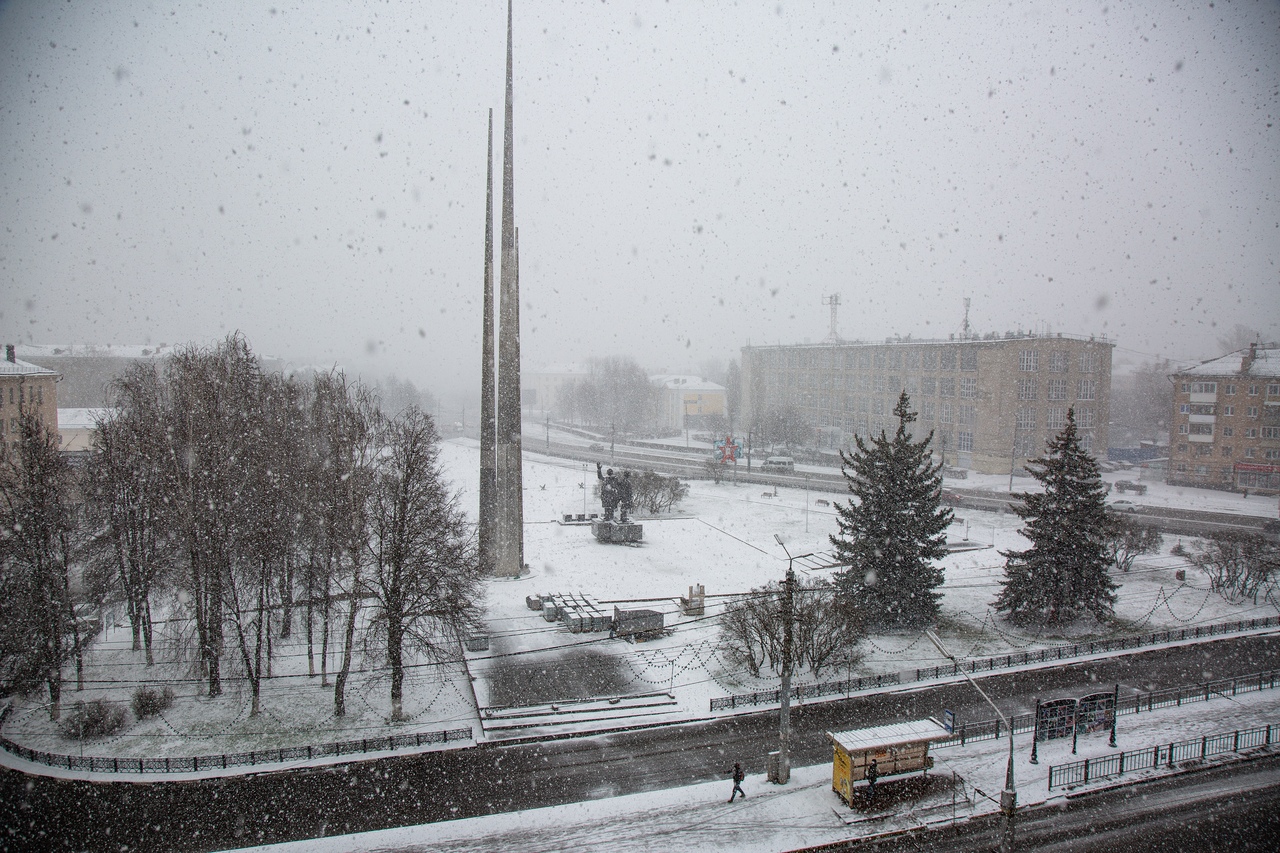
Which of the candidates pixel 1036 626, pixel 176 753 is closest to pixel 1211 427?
pixel 1036 626

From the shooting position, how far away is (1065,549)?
25.8 meters

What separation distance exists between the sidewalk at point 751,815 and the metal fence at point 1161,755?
282 millimetres

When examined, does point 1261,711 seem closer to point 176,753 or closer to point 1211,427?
point 176,753

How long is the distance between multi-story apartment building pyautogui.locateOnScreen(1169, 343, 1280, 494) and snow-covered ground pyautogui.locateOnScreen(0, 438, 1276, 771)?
22.2 m

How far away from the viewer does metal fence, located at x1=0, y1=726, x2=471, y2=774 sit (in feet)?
55.0

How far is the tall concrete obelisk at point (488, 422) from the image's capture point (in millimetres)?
30734

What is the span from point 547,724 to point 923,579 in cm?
1458

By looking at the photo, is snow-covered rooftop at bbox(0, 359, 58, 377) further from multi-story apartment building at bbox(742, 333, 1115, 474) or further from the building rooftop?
the building rooftop

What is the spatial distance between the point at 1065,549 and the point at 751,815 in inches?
685

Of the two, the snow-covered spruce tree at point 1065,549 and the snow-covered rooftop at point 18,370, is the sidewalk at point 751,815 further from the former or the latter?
the snow-covered rooftop at point 18,370

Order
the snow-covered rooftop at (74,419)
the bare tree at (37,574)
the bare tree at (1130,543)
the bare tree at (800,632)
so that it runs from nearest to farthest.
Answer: the bare tree at (37,574) → the bare tree at (800,632) → the bare tree at (1130,543) → the snow-covered rooftop at (74,419)

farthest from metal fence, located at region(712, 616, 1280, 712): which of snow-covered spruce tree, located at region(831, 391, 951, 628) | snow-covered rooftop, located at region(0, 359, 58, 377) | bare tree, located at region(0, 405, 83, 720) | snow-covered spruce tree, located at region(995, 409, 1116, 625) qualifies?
snow-covered rooftop, located at region(0, 359, 58, 377)

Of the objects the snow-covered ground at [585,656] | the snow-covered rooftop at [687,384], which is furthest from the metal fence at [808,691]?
the snow-covered rooftop at [687,384]

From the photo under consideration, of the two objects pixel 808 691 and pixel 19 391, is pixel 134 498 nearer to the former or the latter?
pixel 808 691
